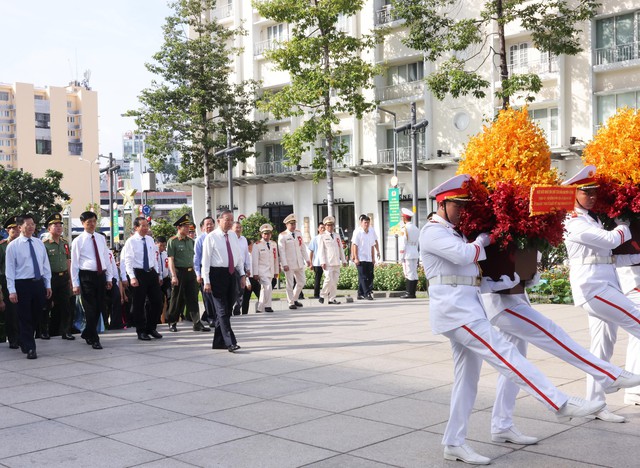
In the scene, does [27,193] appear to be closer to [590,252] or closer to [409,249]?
[409,249]

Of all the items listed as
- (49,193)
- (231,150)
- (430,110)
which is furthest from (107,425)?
(49,193)

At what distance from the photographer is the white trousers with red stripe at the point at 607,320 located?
6.78 m

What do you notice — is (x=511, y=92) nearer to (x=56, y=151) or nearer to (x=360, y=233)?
(x=360, y=233)

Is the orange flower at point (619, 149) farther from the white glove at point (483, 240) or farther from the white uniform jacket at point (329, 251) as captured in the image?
the white uniform jacket at point (329, 251)

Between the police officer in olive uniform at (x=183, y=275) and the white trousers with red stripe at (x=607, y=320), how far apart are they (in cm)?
840

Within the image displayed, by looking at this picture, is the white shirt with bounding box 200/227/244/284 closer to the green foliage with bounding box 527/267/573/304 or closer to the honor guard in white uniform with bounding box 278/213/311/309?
the honor guard in white uniform with bounding box 278/213/311/309

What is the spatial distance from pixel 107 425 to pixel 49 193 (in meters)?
44.8

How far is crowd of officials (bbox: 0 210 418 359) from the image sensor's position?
11547 mm

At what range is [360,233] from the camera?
1933cm

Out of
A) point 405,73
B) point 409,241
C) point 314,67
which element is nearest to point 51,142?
point 405,73

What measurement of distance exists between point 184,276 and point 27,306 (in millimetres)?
3282

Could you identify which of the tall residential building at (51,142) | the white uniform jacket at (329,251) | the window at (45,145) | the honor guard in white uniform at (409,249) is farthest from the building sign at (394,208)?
the window at (45,145)

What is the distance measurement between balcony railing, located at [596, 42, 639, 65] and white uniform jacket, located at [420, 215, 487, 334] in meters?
28.7

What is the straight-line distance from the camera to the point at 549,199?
5.88 metres
